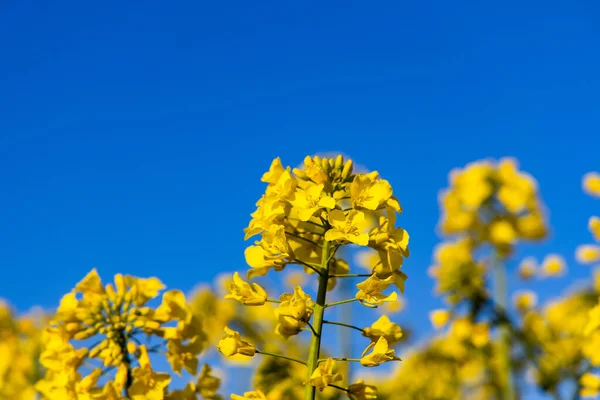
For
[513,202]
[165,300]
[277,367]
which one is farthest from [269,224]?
[513,202]

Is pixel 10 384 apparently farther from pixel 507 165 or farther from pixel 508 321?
pixel 507 165

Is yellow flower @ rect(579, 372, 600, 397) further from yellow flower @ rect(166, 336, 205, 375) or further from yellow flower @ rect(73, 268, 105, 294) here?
yellow flower @ rect(73, 268, 105, 294)

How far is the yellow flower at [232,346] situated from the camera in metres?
3.16

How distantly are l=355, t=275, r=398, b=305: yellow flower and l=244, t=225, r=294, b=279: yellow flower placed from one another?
390 millimetres

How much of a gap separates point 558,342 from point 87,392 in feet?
22.0

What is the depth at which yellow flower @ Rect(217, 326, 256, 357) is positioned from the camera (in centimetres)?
316

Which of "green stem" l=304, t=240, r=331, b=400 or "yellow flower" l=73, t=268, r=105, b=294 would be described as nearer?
"green stem" l=304, t=240, r=331, b=400

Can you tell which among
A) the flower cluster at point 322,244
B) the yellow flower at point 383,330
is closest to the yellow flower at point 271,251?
the flower cluster at point 322,244

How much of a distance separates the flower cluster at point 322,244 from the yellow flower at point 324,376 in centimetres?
9

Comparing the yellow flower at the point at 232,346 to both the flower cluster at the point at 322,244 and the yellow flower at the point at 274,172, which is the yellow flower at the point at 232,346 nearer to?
the flower cluster at the point at 322,244

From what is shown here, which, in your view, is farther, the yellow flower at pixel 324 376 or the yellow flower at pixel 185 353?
the yellow flower at pixel 185 353

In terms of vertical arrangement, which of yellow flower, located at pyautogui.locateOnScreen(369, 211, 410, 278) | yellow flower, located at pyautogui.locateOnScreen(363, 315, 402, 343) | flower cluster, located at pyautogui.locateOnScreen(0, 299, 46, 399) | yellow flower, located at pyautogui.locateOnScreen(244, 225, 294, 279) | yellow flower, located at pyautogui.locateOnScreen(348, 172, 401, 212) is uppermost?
flower cluster, located at pyautogui.locateOnScreen(0, 299, 46, 399)

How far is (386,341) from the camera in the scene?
10.5 ft

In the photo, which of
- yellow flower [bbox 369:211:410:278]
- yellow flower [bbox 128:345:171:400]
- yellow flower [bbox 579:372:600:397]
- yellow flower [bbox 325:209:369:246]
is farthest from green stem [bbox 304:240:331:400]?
yellow flower [bbox 579:372:600:397]
